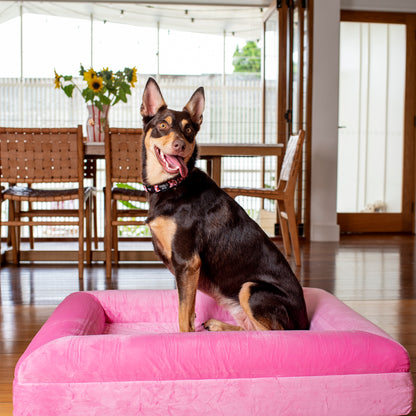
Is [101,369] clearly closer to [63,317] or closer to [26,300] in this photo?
[63,317]

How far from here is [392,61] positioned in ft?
20.7

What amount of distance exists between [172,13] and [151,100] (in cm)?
489

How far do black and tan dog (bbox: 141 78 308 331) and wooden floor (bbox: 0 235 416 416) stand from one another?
0.70 metres

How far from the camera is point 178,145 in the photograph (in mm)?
1813

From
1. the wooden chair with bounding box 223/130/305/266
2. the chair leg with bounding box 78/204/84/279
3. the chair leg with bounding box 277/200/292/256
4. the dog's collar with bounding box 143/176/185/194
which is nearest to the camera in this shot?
the dog's collar with bounding box 143/176/185/194

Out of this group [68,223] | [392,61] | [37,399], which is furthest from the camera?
[392,61]

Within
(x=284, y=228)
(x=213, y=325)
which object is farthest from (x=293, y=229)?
(x=213, y=325)

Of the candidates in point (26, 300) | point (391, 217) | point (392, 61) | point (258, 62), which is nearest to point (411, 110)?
point (392, 61)

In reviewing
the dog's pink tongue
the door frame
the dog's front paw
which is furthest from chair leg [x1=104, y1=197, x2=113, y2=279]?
the door frame

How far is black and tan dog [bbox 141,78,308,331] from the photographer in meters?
1.86

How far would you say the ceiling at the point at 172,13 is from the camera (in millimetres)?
6129

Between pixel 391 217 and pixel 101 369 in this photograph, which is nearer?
pixel 101 369

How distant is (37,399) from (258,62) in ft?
20.0

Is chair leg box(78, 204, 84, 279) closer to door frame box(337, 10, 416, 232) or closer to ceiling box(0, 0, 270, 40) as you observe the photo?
ceiling box(0, 0, 270, 40)
